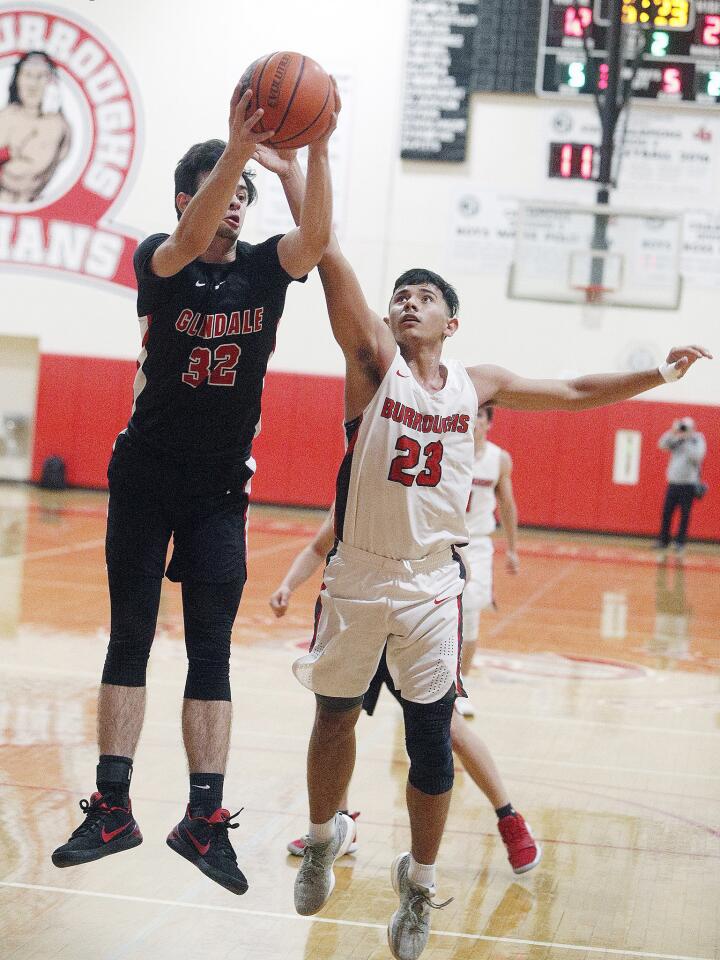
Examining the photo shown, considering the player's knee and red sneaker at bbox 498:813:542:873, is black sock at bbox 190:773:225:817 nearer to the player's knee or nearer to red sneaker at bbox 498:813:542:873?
the player's knee

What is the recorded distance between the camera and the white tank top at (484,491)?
684cm

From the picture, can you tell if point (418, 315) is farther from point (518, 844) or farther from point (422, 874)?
point (518, 844)

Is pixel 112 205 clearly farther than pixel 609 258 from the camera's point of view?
Yes

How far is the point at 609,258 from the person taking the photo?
1441 centimetres

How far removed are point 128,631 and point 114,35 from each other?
637 inches

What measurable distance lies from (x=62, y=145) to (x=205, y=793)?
16152 millimetres

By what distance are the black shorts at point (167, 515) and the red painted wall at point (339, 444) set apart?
13.8 metres

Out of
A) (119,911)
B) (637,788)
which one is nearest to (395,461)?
(119,911)

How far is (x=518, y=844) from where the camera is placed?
14.6 feet

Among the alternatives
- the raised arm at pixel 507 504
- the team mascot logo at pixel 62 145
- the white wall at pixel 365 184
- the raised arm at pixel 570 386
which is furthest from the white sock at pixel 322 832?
the team mascot logo at pixel 62 145

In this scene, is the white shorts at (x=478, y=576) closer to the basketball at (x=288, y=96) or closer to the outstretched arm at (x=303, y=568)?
the outstretched arm at (x=303, y=568)

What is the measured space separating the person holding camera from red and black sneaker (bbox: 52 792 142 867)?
13.6m

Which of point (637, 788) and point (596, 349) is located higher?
point (596, 349)

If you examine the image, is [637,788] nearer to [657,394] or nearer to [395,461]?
[395,461]
